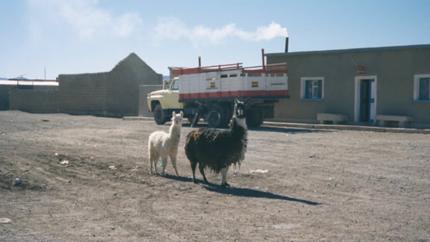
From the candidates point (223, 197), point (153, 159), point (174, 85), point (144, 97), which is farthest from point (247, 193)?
point (144, 97)

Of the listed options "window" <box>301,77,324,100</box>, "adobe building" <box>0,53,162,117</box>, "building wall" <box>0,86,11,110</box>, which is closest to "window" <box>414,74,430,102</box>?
"window" <box>301,77,324,100</box>

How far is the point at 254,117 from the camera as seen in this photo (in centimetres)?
2684

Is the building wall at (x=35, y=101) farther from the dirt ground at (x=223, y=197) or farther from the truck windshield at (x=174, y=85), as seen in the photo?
the dirt ground at (x=223, y=197)

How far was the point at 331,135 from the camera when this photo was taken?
74.6 ft

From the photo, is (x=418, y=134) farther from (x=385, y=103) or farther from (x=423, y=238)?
(x=423, y=238)

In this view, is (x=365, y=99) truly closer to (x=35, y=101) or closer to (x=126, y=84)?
(x=126, y=84)

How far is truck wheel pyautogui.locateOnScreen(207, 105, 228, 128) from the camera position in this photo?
26.6 metres

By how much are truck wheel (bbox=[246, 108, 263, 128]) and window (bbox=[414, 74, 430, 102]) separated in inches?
270

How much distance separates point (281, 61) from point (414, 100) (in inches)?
308

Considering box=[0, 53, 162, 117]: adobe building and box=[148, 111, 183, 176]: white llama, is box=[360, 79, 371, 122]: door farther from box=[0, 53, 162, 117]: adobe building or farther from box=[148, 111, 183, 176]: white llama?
box=[0, 53, 162, 117]: adobe building

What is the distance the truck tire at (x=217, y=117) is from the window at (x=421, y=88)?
8.40 meters

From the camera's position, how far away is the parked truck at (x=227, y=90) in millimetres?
25797

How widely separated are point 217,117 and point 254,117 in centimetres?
169

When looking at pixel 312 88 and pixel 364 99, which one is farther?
pixel 312 88
